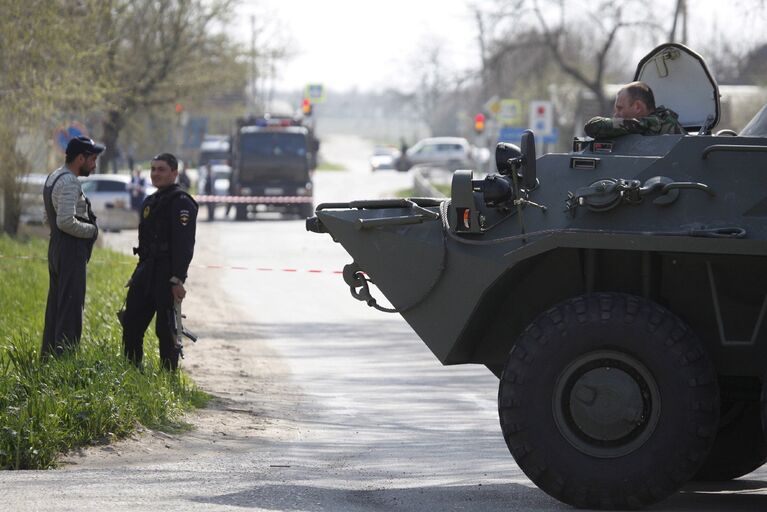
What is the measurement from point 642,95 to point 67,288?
434 cm

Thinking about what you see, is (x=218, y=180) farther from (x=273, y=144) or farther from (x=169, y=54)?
(x=273, y=144)

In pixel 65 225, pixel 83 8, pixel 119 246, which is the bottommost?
Answer: pixel 119 246

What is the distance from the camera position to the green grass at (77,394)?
8.42 m

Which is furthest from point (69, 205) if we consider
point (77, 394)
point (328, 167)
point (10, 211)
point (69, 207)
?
point (328, 167)

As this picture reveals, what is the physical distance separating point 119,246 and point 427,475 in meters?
20.5

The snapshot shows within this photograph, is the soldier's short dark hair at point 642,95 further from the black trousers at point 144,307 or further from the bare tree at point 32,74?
the bare tree at point 32,74

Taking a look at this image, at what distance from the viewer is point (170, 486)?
7.49m

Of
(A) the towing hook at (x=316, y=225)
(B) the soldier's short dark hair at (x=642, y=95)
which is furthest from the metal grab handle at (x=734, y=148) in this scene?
(A) the towing hook at (x=316, y=225)

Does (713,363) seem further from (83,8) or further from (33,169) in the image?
(83,8)

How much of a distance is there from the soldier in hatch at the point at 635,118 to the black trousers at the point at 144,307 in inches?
140

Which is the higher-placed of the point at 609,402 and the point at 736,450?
the point at 609,402

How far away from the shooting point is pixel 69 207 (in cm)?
1033

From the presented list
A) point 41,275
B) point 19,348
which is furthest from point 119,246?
point 19,348

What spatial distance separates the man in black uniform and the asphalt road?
2.75 ft
